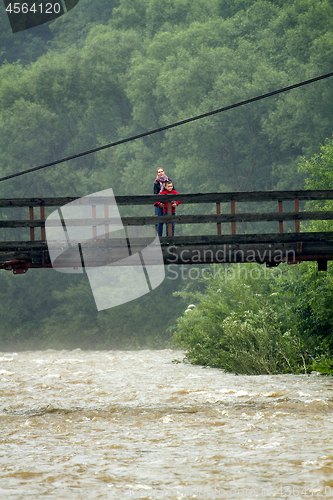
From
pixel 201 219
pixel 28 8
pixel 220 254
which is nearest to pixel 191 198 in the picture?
pixel 201 219

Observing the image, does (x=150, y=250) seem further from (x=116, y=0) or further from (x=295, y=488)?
(x=116, y=0)

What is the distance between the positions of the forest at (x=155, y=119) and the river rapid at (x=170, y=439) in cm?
1600

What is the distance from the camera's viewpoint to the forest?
113ft

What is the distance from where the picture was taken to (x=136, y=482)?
7.60 metres

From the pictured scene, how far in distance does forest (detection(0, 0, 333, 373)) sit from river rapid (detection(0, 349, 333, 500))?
52.5 ft

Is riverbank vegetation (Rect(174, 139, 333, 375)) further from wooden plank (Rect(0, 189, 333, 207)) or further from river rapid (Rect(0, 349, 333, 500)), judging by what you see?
wooden plank (Rect(0, 189, 333, 207))

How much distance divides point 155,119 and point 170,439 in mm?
31608

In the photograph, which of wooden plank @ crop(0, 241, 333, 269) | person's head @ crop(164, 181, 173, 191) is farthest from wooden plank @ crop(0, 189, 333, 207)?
person's head @ crop(164, 181, 173, 191)

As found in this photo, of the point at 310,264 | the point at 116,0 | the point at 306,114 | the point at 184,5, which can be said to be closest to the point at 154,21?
the point at 184,5

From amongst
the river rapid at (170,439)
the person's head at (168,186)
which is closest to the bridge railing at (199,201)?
the person's head at (168,186)

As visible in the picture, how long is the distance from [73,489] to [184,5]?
135 ft

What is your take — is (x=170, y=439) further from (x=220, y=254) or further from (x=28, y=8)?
(x=28, y=8)

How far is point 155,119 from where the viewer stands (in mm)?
39438

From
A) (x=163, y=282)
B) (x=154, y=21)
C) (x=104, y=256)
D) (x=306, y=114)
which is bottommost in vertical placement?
(x=163, y=282)
